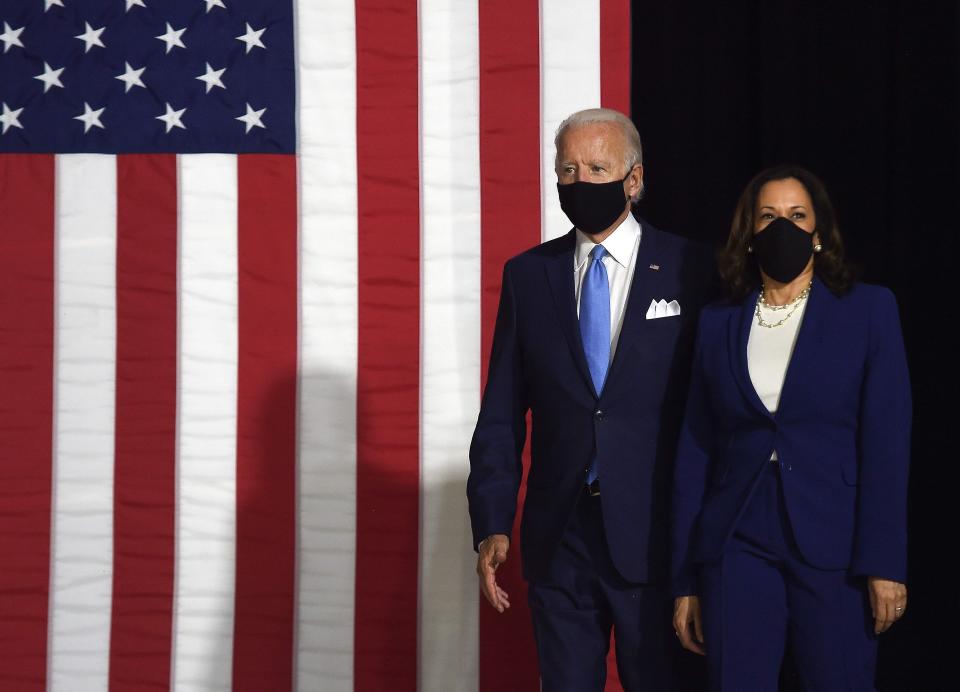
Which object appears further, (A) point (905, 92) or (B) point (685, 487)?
(A) point (905, 92)

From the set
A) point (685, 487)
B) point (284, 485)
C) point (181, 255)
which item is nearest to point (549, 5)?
point (181, 255)

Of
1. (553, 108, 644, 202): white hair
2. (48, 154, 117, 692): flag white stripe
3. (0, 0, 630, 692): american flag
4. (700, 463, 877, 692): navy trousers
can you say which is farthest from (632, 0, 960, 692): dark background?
(48, 154, 117, 692): flag white stripe

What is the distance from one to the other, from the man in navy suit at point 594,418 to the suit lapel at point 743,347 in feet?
0.48

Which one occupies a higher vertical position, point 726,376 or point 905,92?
point 905,92

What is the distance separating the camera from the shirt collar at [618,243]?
2.28m

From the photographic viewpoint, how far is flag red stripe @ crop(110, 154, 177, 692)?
3299 mm

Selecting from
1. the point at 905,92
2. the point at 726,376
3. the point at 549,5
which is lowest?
the point at 726,376

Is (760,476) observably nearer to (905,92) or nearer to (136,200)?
(905,92)

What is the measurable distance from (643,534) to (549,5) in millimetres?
1608

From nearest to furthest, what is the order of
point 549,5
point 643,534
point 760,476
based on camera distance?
point 760,476 → point 643,534 → point 549,5

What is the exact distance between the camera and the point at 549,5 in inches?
127

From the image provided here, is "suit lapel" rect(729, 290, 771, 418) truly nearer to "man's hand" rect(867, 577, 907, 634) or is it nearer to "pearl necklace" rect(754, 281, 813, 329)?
"pearl necklace" rect(754, 281, 813, 329)

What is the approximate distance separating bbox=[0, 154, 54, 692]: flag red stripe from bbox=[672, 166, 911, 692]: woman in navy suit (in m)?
1.93

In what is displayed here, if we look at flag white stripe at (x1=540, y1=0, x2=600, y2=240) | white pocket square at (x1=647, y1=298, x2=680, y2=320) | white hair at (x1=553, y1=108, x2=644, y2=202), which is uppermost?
flag white stripe at (x1=540, y1=0, x2=600, y2=240)
